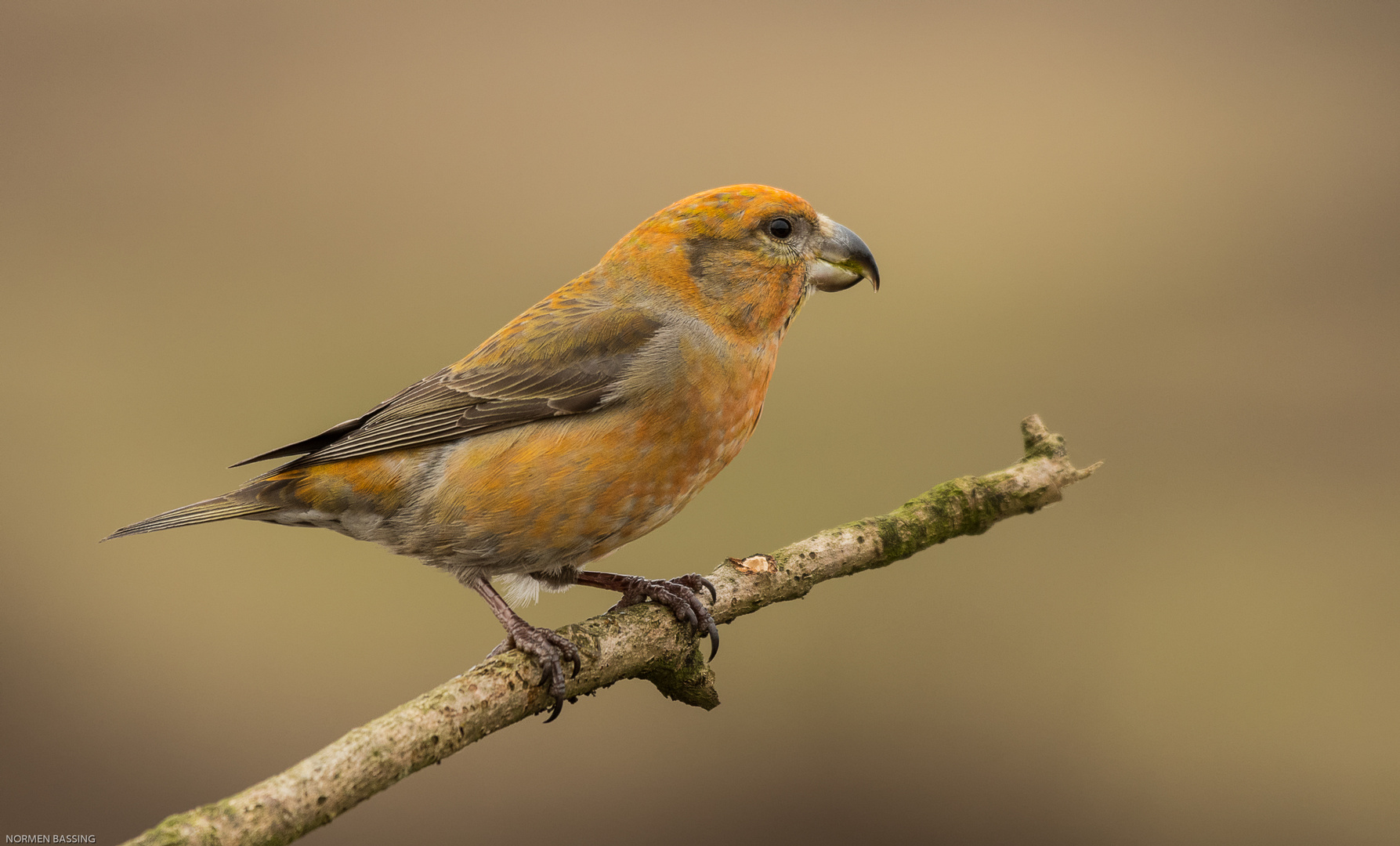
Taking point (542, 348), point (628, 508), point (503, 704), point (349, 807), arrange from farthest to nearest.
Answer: point (542, 348)
point (628, 508)
point (503, 704)
point (349, 807)

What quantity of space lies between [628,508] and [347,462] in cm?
132

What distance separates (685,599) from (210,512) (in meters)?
2.17

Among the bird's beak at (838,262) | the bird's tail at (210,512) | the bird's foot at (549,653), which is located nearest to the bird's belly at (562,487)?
the bird's foot at (549,653)

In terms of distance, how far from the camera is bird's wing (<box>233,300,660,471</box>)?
4.58 meters

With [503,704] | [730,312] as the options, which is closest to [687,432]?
[730,312]

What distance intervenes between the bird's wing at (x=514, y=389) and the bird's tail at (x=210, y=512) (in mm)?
201

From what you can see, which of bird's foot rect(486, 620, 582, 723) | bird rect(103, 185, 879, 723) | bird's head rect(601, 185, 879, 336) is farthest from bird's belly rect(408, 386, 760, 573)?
bird's head rect(601, 185, 879, 336)

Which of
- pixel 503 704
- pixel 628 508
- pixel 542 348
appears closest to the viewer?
pixel 503 704

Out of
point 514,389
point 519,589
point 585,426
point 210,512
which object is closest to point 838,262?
point 585,426

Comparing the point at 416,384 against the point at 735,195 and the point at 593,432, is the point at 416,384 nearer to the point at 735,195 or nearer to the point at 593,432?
the point at 593,432

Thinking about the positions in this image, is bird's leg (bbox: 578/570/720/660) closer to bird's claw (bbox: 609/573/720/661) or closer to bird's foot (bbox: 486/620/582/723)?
bird's claw (bbox: 609/573/720/661)

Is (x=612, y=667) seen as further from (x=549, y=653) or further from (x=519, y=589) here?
(x=519, y=589)

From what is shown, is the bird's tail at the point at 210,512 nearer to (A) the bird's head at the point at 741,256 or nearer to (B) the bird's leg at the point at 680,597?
(B) the bird's leg at the point at 680,597

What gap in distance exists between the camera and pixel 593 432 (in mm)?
4375
